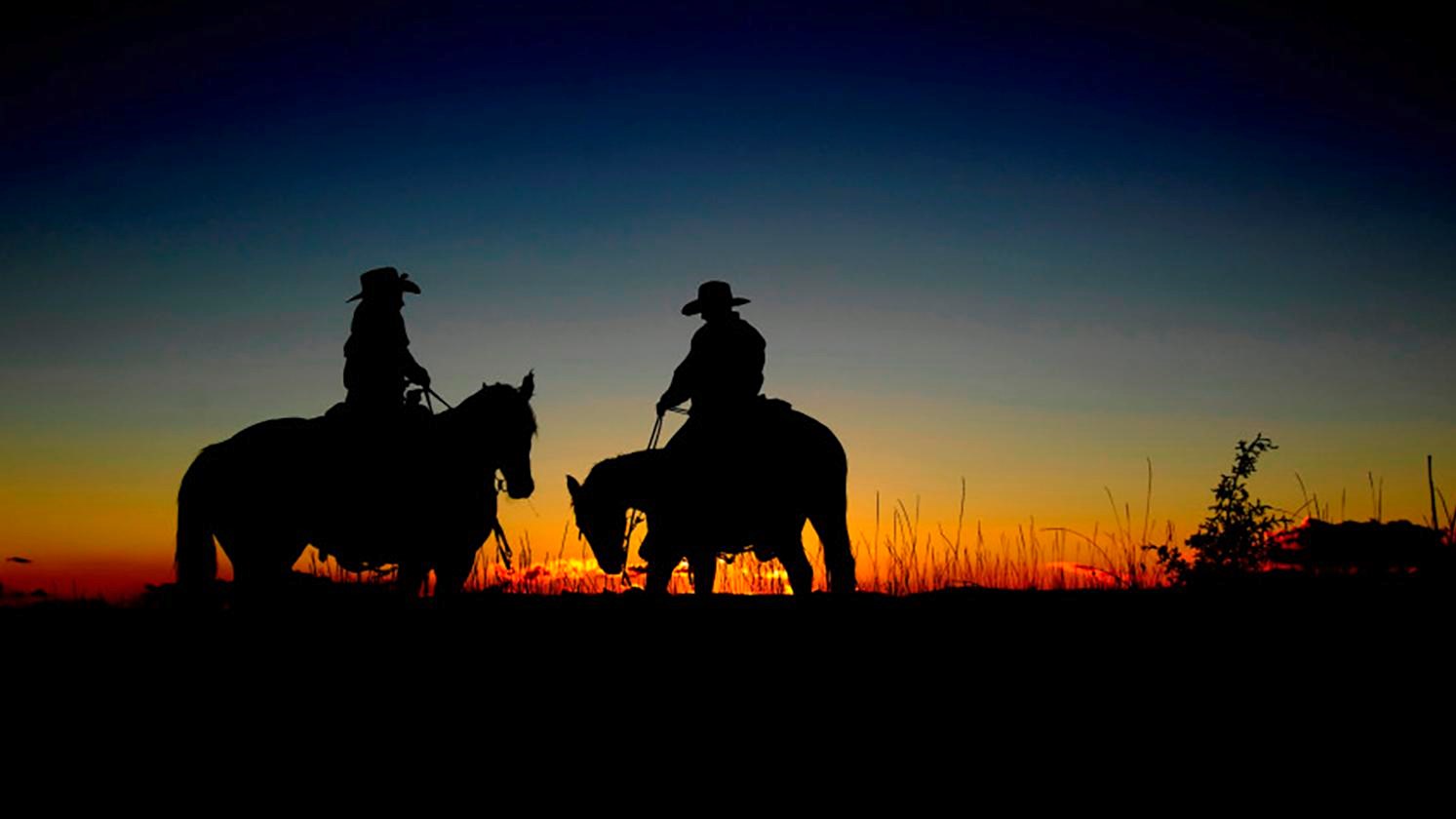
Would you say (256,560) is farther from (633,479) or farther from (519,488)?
(633,479)

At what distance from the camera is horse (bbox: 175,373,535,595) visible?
10.9 metres

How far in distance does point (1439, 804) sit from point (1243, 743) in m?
0.86

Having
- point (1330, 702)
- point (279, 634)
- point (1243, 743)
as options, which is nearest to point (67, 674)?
point (279, 634)

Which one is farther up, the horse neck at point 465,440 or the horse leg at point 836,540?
the horse neck at point 465,440

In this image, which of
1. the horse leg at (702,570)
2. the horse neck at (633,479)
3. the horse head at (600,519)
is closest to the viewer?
the horse leg at (702,570)

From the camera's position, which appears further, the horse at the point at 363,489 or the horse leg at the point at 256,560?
the horse leg at the point at 256,560

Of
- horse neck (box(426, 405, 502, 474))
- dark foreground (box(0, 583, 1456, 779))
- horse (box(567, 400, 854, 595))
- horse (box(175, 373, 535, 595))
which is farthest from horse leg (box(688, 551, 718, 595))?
dark foreground (box(0, 583, 1456, 779))

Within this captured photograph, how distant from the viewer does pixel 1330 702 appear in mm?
5758

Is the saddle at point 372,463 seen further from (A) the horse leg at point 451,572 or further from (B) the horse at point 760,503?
(B) the horse at point 760,503

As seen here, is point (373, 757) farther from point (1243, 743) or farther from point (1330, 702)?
point (1330, 702)

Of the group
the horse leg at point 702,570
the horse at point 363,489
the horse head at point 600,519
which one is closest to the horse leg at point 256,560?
the horse at point 363,489

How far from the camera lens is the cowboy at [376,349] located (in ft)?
35.7

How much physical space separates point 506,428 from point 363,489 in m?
1.50

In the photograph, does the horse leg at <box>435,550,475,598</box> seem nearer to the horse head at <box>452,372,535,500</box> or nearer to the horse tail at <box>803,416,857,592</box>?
the horse head at <box>452,372,535,500</box>
